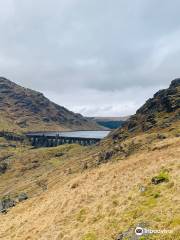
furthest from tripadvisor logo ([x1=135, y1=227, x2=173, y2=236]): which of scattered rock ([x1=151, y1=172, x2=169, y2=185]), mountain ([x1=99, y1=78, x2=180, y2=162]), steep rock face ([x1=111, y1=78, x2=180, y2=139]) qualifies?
steep rock face ([x1=111, y1=78, x2=180, y2=139])

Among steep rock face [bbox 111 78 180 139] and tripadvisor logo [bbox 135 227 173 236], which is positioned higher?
steep rock face [bbox 111 78 180 139]

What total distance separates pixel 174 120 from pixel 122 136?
28477 millimetres

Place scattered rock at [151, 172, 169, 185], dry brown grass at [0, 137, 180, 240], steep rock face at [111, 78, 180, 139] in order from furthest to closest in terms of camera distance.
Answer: steep rock face at [111, 78, 180, 139], scattered rock at [151, 172, 169, 185], dry brown grass at [0, 137, 180, 240]

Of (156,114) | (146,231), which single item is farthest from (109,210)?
(156,114)

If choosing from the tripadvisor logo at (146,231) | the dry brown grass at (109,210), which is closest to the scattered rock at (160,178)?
the dry brown grass at (109,210)

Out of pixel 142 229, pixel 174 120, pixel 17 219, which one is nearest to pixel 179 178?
pixel 142 229

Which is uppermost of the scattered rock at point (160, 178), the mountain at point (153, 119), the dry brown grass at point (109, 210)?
the mountain at point (153, 119)

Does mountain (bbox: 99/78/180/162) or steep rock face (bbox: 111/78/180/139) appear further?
steep rock face (bbox: 111/78/180/139)

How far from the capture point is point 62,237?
2805cm

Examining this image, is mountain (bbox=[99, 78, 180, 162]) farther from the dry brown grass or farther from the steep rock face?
the dry brown grass

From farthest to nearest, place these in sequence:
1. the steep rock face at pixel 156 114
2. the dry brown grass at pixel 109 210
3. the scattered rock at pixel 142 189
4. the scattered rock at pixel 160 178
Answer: the steep rock face at pixel 156 114
the scattered rock at pixel 160 178
the scattered rock at pixel 142 189
the dry brown grass at pixel 109 210

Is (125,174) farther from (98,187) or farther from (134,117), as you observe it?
(134,117)

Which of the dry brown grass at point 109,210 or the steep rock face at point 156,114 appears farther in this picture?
the steep rock face at point 156,114

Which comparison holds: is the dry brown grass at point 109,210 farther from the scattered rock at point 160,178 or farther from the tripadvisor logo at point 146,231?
the scattered rock at point 160,178
